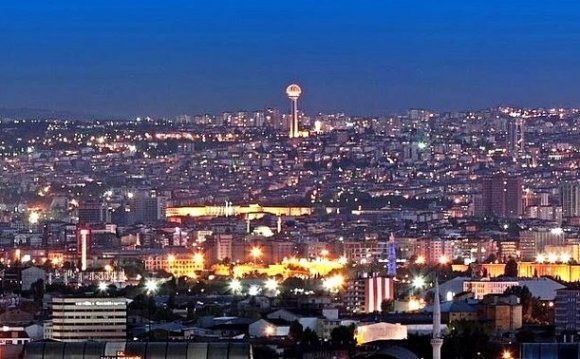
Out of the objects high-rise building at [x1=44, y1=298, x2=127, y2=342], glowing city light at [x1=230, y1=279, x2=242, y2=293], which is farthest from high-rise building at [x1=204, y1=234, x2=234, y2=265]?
high-rise building at [x1=44, y1=298, x2=127, y2=342]

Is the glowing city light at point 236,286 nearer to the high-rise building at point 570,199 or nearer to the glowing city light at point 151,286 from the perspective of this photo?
the glowing city light at point 151,286

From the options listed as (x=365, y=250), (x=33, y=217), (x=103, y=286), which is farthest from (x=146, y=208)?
(x=103, y=286)

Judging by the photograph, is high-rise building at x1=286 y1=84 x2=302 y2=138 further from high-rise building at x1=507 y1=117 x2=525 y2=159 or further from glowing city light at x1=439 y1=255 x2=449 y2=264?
glowing city light at x1=439 y1=255 x2=449 y2=264

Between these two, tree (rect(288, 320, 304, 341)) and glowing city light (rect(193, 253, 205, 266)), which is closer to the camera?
tree (rect(288, 320, 304, 341))

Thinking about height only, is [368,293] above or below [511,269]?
below

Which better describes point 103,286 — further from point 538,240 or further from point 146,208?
point 146,208

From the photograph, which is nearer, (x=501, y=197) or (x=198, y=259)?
(x=198, y=259)

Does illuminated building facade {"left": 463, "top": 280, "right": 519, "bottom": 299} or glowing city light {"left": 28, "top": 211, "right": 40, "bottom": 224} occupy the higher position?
glowing city light {"left": 28, "top": 211, "right": 40, "bottom": 224}
